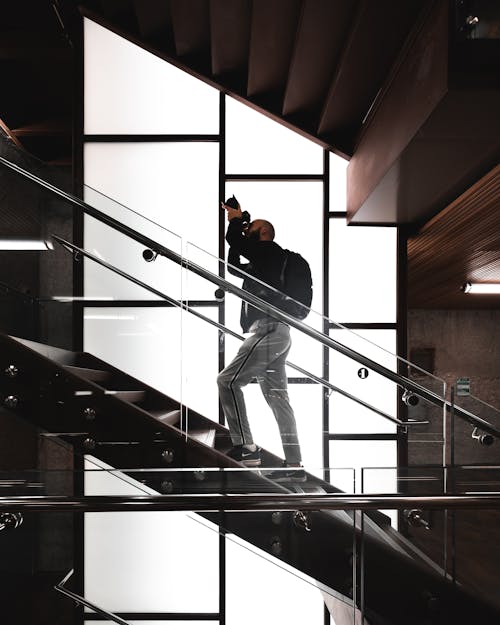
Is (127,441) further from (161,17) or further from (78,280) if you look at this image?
(161,17)

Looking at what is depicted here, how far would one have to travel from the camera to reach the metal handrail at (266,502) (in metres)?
1.69

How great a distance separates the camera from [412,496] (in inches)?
67.7

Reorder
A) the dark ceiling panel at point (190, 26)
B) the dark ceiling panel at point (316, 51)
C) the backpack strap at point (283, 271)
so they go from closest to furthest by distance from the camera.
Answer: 1. the dark ceiling panel at point (316, 51)
2. the backpack strap at point (283, 271)
3. the dark ceiling panel at point (190, 26)

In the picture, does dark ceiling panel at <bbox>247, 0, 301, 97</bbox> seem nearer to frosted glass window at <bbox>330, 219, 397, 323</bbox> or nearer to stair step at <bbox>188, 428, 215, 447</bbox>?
frosted glass window at <bbox>330, 219, 397, 323</bbox>

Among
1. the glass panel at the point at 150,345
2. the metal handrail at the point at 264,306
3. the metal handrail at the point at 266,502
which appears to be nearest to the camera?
the metal handrail at the point at 266,502

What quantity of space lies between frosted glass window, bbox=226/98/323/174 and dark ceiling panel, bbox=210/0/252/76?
0.28m

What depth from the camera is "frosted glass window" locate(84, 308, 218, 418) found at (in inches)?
122

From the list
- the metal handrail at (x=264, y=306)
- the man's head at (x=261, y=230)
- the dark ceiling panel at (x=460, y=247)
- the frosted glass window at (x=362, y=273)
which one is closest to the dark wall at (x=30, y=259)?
the metal handrail at (x=264, y=306)

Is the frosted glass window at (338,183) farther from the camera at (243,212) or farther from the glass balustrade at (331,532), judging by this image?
the glass balustrade at (331,532)

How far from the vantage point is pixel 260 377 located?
3.12 m

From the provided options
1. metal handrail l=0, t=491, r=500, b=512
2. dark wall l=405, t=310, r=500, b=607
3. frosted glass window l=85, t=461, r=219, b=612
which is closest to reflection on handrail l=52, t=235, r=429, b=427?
Result: dark wall l=405, t=310, r=500, b=607

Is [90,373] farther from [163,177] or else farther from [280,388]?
[163,177]

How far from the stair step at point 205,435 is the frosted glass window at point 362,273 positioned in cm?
186

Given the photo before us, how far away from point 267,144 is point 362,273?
133cm
